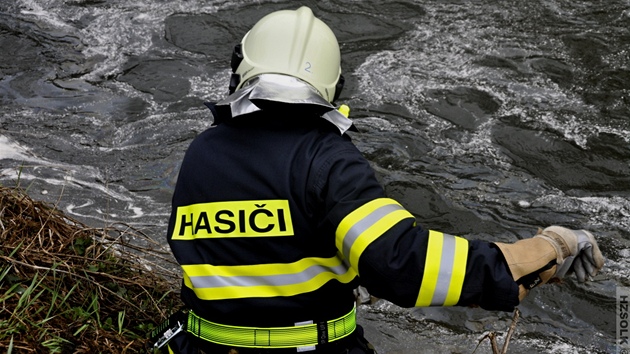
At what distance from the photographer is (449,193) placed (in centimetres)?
651

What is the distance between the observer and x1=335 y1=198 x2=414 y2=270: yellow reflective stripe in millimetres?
2564

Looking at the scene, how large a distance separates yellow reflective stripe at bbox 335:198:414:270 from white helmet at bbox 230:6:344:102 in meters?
0.59

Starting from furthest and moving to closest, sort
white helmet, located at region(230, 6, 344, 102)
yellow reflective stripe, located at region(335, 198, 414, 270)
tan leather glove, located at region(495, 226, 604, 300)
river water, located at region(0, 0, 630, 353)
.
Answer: river water, located at region(0, 0, 630, 353), white helmet, located at region(230, 6, 344, 102), tan leather glove, located at region(495, 226, 604, 300), yellow reflective stripe, located at region(335, 198, 414, 270)

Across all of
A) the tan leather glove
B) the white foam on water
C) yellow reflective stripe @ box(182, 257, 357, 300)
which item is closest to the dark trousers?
yellow reflective stripe @ box(182, 257, 357, 300)

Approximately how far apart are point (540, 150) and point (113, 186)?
351cm

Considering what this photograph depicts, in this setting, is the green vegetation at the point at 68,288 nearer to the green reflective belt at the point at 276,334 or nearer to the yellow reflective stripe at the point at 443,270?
the green reflective belt at the point at 276,334

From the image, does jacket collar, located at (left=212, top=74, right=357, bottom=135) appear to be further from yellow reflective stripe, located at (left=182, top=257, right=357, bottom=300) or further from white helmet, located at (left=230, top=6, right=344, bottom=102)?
yellow reflective stripe, located at (left=182, top=257, right=357, bottom=300)

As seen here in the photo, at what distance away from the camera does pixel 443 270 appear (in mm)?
2602

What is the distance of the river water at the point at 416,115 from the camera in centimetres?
549

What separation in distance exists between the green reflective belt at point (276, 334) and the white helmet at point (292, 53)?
2.70 feet

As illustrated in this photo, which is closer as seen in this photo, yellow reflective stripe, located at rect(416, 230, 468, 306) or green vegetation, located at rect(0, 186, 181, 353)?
yellow reflective stripe, located at rect(416, 230, 468, 306)

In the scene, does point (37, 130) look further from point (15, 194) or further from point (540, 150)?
point (540, 150)

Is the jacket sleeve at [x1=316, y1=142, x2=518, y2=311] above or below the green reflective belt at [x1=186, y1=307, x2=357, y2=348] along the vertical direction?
above

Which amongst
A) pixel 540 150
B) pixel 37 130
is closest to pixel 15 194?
pixel 37 130
